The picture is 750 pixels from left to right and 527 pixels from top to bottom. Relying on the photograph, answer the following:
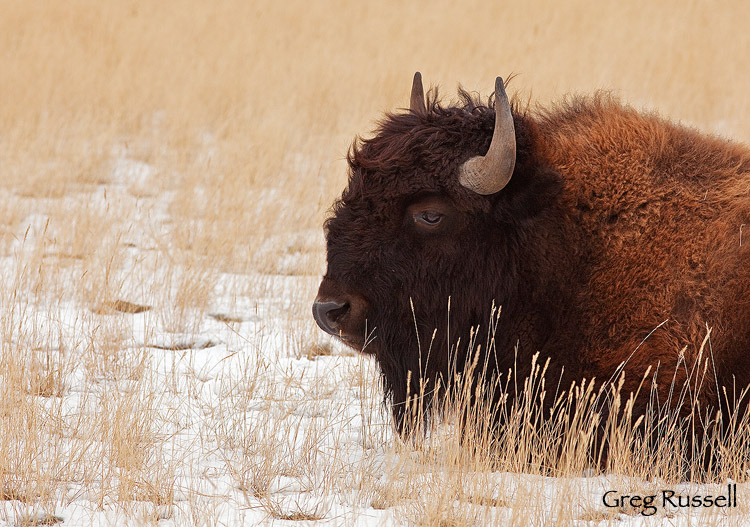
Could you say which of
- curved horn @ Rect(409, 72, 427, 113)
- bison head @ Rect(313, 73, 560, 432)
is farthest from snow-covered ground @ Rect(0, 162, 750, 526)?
curved horn @ Rect(409, 72, 427, 113)

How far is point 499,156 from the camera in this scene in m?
4.29

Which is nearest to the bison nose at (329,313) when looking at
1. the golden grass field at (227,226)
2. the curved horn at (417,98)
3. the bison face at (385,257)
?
the bison face at (385,257)

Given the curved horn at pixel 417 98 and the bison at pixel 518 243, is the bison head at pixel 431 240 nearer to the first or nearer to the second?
the bison at pixel 518 243

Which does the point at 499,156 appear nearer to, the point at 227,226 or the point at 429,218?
the point at 429,218

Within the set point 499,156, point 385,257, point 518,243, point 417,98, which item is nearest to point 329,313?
point 385,257

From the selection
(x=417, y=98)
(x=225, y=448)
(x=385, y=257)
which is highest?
(x=417, y=98)

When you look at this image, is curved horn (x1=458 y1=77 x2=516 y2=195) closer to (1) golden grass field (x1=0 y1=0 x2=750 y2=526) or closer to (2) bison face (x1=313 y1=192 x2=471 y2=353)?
(2) bison face (x1=313 y1=192 x2=471 y2=353)

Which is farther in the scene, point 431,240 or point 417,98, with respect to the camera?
point 417,98

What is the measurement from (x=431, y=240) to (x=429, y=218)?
117 millimetres

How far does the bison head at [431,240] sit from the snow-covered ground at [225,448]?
648mm

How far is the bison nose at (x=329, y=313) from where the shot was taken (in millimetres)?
4391

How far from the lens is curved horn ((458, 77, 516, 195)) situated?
14.0 ft

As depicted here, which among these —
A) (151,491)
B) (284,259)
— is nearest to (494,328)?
(151,491)

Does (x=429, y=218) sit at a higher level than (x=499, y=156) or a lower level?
lower
